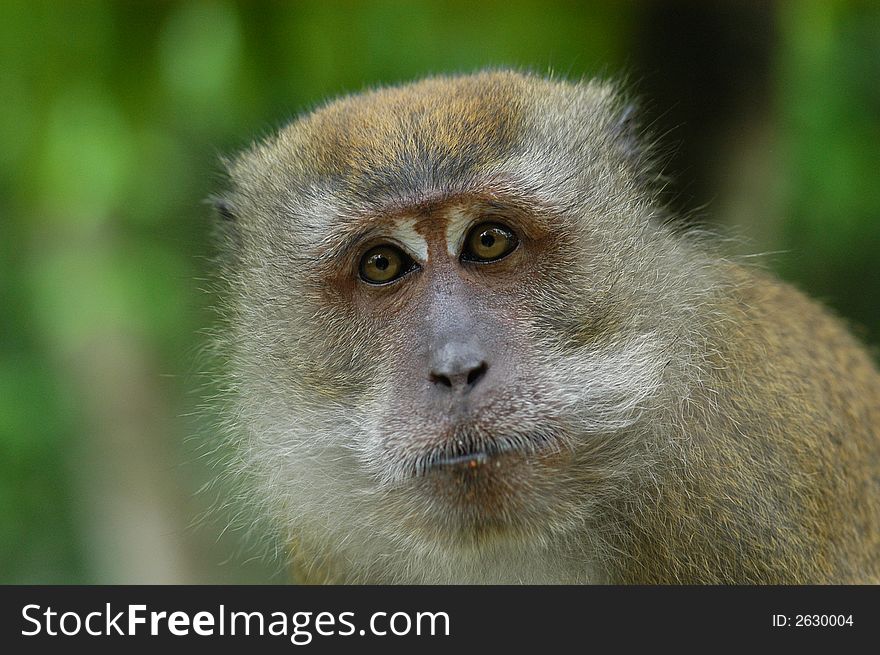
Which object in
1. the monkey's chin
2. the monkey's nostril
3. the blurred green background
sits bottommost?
the monkey's chin

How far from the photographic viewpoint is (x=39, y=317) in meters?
6.29

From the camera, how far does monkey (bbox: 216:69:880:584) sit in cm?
340

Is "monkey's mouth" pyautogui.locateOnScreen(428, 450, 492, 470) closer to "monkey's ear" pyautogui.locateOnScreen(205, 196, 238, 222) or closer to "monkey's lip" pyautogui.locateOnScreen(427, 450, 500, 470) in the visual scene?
"monkey's lip" pyautogui.locateOnScreen(427, 450, 500, 470)

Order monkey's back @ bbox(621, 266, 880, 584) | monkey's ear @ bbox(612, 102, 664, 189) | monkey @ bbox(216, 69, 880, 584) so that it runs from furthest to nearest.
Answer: monkey's ear @ bbox(612, 102, 664, 189) → monkey's back @ bbox(621, 266, 880, 584) → monkey @ bbox(216, 69, 880, 584)

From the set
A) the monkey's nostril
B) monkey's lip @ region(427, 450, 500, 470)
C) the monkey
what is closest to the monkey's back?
the monkey

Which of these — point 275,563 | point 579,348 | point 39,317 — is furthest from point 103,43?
point 579,348

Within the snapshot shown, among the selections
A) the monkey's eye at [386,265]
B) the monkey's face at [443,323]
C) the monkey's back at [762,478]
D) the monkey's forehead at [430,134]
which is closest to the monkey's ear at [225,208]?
the monkey's forehead at [430,134]

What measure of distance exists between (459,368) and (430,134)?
1.04 m

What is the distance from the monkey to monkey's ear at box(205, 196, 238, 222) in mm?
256

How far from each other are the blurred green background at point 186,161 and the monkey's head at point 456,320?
633 millimetres

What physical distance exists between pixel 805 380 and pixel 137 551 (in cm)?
473

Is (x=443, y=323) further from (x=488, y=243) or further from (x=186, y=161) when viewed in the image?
(x=186, y=161)

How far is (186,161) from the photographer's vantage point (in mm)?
6301

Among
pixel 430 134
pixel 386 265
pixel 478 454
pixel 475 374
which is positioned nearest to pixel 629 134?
pixel 430 134
